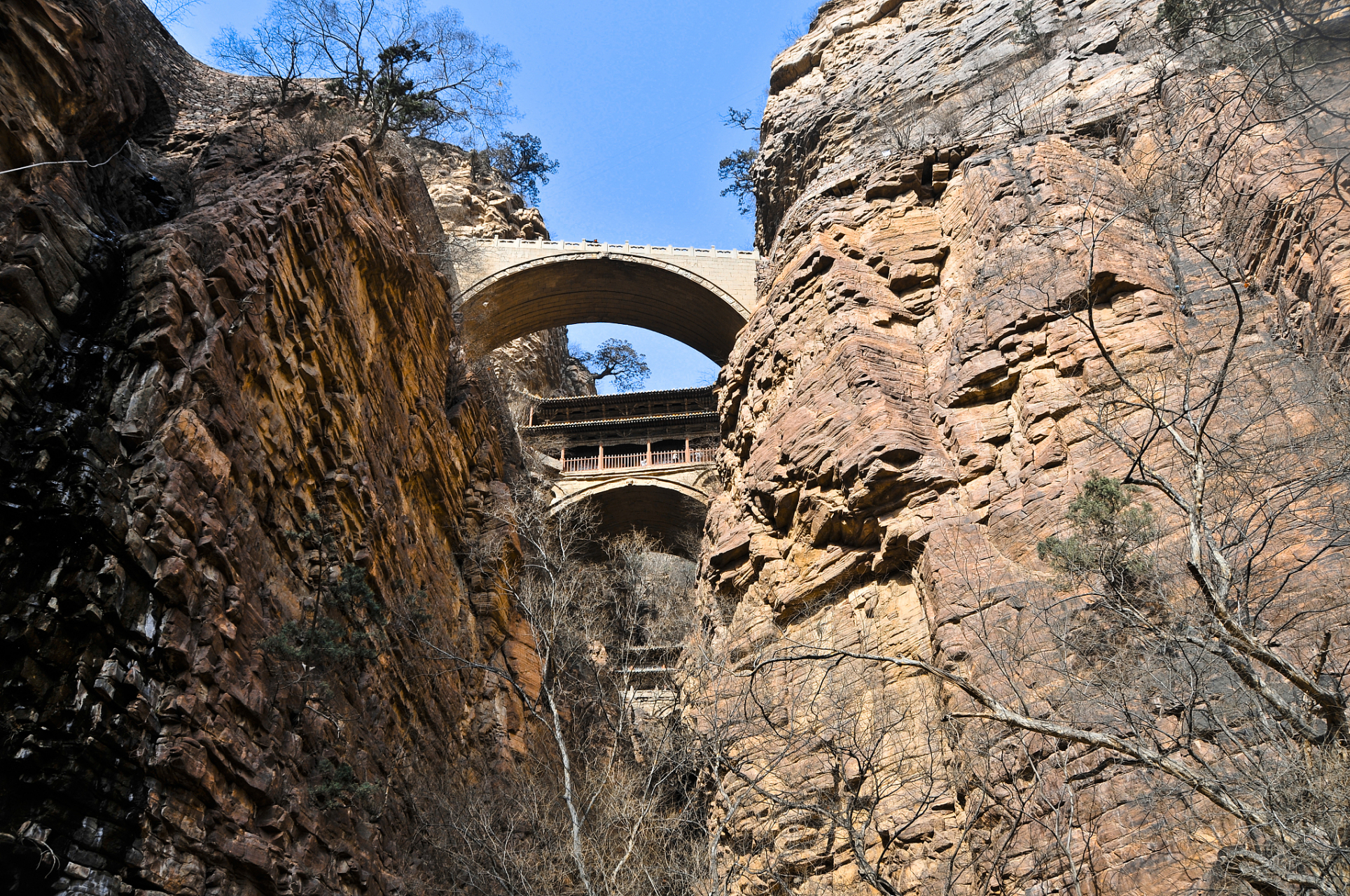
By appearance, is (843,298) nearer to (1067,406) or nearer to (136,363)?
(1067,406)

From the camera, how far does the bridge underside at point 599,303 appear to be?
30266 millimetres

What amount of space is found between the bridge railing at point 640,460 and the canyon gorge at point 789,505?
9.72 metres

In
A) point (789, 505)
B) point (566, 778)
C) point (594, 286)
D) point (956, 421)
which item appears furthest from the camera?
point (594, 286)

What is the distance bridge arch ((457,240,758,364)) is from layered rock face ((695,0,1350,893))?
34.3ft

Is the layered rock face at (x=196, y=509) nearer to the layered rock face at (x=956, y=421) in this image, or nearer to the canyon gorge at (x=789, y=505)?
the canyon gorge at (x=789, y=505)

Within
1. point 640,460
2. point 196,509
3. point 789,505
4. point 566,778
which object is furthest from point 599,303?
point 196,509

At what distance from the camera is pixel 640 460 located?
98.0 feet

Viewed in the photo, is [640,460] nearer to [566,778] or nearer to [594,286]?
[594,286]

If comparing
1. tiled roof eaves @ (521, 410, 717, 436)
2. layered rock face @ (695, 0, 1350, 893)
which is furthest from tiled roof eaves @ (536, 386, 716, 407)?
layered rock face @ (695, 0, 1350, 893)

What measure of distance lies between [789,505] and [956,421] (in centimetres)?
278

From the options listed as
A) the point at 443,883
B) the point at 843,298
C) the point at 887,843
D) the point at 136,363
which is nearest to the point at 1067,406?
the point at 843,298

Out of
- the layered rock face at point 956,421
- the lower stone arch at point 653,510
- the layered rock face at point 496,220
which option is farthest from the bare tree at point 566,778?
the layered rock face at point 496,220

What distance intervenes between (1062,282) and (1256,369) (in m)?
2.96

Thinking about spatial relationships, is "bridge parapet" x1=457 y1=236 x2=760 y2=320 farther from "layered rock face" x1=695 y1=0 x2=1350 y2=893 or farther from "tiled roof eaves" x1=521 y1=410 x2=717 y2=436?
"layered rock face" x1=695 y1=0 x2=1350 y2=893
